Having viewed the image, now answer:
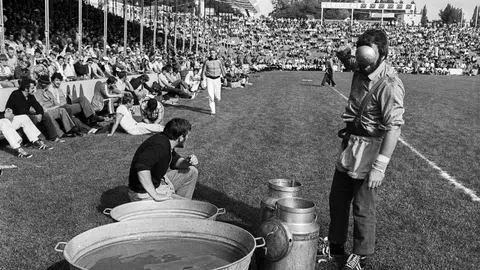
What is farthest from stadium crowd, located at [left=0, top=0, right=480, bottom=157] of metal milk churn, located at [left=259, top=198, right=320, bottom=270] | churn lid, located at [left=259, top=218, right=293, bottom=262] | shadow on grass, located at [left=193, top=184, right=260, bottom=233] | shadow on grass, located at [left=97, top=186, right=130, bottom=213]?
churn lid, located at [left=259, top=218, right=293, bottom=262]

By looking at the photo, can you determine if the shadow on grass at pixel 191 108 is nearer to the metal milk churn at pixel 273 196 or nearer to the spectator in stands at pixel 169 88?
the spectator in stands at pixel 169 88

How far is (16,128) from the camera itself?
999cm

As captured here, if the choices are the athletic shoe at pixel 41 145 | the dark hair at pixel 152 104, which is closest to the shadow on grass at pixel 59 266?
the athletic shoe at pixel 41 145

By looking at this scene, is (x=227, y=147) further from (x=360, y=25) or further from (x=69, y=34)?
(x=360, y=25)

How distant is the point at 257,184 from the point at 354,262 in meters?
3.24

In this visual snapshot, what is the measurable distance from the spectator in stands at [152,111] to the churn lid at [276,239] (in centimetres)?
717

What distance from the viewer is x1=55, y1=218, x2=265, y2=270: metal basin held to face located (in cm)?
383

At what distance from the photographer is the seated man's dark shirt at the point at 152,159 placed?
5250mm

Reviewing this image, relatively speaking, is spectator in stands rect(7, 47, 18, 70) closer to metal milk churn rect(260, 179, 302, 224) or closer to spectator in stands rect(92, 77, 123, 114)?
spectator in stands rect(92, 77, 123, 114)

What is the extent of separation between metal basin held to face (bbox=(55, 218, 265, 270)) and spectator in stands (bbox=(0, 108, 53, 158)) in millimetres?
6057

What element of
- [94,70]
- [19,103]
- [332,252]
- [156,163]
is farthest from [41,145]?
[94,70]

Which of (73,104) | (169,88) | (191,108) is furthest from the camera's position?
(169,88)

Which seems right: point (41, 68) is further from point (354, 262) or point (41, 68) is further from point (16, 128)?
point (354, 262)

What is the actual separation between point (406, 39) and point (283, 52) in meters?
24.6
